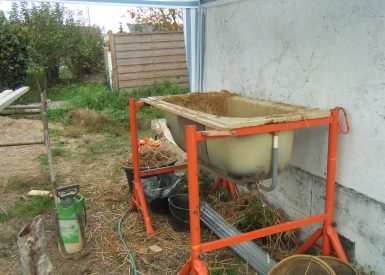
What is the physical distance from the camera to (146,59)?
8.82 metres

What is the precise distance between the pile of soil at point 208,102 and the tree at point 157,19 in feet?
24.4

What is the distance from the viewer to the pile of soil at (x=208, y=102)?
3348mm

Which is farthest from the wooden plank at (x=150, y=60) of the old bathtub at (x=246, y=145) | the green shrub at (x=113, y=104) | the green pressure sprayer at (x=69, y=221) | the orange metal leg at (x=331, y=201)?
the orange metal leg at (x=331, y=201)

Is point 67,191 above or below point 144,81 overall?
below

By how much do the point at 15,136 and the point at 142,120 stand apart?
6.98ft

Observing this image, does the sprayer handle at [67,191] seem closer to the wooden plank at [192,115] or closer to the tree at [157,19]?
the wooden plank at [192,115]

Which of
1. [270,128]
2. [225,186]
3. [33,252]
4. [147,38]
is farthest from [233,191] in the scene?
[147,38]

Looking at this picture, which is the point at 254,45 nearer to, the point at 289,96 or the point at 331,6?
the point at 289,96

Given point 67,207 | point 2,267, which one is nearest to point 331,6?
point 67,207

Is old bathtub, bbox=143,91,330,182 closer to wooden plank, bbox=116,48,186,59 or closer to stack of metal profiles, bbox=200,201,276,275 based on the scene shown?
stack of metal profiles, bbox=200,201,276,275

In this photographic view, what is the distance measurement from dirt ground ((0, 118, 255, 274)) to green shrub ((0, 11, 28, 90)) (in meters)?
3.03

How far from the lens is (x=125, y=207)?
376 cm

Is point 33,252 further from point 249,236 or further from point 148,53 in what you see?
point 148,53

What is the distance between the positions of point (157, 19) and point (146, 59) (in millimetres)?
2655
